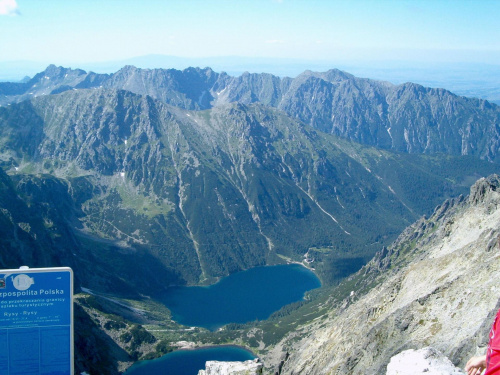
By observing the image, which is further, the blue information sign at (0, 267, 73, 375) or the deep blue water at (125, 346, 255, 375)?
the deep blue water at (125, 346, 255, 375)

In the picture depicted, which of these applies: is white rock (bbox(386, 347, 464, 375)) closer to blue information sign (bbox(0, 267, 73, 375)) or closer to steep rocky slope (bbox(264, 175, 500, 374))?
steep rocky slope (bbox(264, 175, 500, 374))

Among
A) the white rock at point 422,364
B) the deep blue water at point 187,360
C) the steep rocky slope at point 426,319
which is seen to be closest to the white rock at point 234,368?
the steep rocky slope at point 426,319

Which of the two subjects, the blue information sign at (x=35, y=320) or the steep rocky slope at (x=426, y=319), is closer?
the blue information sign at (x=35, y=320)

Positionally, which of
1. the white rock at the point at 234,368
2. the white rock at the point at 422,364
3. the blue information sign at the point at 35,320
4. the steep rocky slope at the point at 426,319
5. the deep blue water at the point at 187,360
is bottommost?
the deep blue water at the point at 187,360

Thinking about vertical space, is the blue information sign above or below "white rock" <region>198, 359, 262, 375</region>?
above

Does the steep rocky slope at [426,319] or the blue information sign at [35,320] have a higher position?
the blue information sign at [35,320]

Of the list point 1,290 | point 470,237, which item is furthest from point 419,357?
point 470,237

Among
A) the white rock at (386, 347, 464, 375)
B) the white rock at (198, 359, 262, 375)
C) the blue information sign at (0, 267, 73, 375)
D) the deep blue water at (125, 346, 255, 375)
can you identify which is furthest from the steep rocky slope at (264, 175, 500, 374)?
the deep blue water at (125, 346, 255, 375)

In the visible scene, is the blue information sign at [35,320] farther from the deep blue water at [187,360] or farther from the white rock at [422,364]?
the deep blue water at [187,360]
